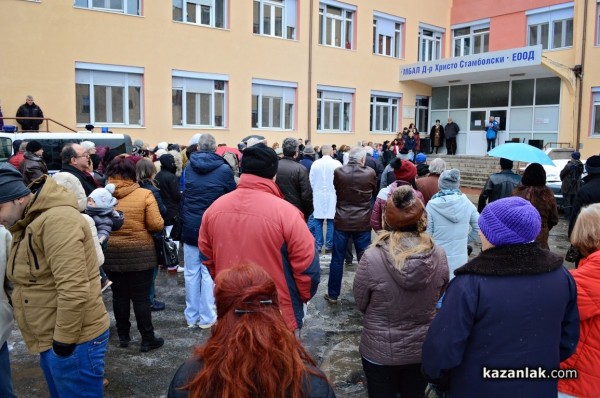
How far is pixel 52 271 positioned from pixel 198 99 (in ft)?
52.1

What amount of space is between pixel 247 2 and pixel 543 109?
44.6 feet

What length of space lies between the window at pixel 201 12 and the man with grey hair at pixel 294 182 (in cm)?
1243

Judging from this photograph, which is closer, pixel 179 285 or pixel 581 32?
pixel 179 285

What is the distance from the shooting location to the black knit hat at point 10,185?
9.38ft

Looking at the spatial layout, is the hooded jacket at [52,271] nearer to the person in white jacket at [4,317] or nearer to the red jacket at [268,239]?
the person in white jacket at [4,317]

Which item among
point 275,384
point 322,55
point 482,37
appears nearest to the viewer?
point 275,384

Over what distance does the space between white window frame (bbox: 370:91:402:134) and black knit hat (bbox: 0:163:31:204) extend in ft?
71.0

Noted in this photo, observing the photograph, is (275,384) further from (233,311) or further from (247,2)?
(247,2)

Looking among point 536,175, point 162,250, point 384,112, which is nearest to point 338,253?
point 162,250

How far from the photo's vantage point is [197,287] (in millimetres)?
5637

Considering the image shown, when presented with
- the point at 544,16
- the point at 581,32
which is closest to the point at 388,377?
the point at 581,32

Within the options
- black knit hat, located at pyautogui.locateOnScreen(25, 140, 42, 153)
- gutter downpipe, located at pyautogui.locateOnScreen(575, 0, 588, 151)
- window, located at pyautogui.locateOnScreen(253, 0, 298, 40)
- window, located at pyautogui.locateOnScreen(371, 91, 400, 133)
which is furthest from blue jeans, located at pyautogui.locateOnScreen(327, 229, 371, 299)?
window, located at pyautogui.locateOnScreen(371, 91, 400, 133)

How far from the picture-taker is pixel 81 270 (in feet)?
9.17

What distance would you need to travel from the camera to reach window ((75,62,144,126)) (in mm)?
15469
